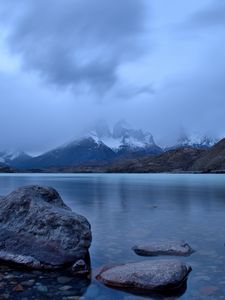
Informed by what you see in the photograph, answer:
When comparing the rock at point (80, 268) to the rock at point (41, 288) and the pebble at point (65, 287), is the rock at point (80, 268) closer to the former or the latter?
the pebble at point (65, 287)

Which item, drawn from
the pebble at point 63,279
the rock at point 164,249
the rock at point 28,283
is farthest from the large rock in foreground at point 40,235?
the rock at point 164,249

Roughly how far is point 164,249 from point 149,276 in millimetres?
5387

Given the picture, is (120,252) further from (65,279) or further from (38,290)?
(38,290)

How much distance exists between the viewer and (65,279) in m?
16.0

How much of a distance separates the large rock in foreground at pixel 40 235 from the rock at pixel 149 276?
2520mm

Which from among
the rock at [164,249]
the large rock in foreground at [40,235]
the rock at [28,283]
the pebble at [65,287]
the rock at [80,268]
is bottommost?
the pebble at [65,287]

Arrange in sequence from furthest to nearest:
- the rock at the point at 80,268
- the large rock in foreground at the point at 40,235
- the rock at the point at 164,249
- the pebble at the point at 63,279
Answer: the rock at the point at 164,249 → the large rock in foreground at the point at 40,235 → the rock at the point at 80,268 → the pebble at the point at 63,279

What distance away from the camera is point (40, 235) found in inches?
725

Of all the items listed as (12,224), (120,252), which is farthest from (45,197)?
(120,252)

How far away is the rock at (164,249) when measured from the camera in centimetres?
1991

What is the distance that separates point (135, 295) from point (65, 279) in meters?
3.17

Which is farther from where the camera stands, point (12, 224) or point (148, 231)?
point (148, 231)

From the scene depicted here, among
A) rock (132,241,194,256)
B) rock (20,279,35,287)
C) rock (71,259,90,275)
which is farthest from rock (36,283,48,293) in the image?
rock (132,241,194,256)

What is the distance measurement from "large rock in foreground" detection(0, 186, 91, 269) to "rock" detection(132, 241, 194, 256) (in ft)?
9.89
